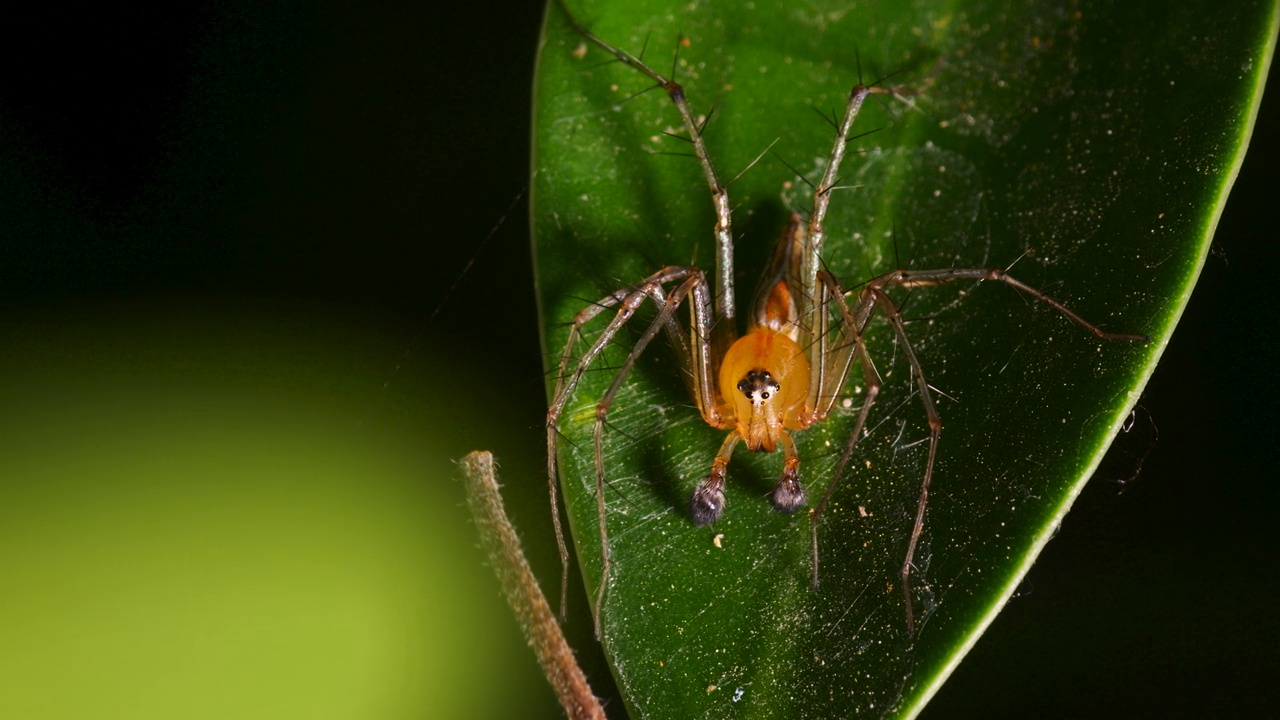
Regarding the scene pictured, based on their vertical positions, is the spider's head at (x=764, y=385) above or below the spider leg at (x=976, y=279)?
below

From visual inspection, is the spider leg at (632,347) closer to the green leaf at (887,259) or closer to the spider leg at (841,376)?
the green leaf at (887,259)

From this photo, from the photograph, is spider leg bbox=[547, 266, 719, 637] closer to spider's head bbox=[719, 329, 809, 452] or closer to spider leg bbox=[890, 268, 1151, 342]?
spider's head bbox=[719, 329, 809, 452]

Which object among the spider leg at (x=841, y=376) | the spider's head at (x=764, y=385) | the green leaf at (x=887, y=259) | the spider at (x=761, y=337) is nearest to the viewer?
the green leaf at (x=887, y=259)

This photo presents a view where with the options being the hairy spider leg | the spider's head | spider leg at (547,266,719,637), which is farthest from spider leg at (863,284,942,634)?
spider leg at (547,266,719,637)

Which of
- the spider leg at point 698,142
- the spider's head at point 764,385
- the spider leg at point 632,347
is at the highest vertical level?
the spider leg at point 698,142

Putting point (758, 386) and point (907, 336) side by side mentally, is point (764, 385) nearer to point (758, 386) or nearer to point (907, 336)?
point (758, 386)

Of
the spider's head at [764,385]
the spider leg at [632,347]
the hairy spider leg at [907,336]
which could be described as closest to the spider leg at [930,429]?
the hairy spider leg at [907,336]

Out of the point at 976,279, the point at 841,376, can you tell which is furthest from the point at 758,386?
the point at 976,279
